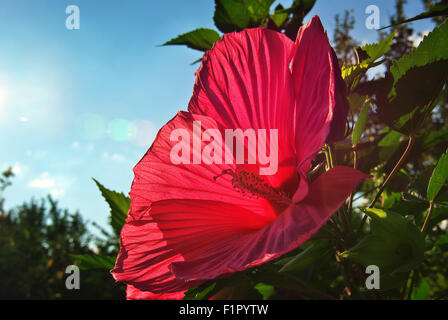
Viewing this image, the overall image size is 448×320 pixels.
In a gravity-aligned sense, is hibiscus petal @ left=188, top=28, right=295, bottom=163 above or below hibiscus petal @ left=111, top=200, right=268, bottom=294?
above

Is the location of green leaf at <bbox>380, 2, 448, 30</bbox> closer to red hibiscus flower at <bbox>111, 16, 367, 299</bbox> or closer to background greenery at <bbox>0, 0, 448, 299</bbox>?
background greenery at <bbox>0, 0, 448, 299</bbox>

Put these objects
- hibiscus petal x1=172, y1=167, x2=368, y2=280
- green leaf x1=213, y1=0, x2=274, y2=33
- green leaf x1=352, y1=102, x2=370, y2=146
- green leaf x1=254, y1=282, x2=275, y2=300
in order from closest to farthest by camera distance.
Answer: hibiscus petal x1=172, y1=167, x2=368, y2=280 → green leaf x1=352, y1=102, x2=370, y2=146 → green leaf x1=254, y1=282, x2=275, y2=300 → green leaf x1=213, y1=0, x2=274, y2=33

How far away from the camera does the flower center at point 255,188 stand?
0.55 m

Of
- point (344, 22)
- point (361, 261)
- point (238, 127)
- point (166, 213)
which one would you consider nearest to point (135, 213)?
point (166, 213)

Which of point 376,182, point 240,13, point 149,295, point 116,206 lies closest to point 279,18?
point 240,13

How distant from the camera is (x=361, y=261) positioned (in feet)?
1.47

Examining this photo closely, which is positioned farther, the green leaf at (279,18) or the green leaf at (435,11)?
the green leaf at (279,18)

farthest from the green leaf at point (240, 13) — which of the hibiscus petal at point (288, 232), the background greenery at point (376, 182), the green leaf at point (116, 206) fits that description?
the hibiscus petal at point (288, 232)

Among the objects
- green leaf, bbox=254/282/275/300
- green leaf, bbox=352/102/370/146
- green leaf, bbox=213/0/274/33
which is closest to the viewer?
green leaf, bbox=352/102/370/146

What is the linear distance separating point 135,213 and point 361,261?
343 millimetres

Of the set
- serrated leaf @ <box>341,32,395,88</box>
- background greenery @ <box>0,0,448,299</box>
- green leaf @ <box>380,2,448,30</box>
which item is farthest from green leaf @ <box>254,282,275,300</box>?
green leaf @ <box>380,2,448,30</box>

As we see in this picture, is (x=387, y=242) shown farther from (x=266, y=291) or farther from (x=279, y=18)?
(x=279, y=18)

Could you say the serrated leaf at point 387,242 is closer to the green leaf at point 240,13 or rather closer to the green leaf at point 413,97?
the green leaf at point 413,97

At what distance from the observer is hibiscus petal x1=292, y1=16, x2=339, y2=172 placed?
39 centimetres
